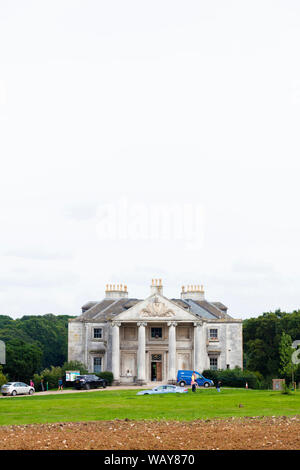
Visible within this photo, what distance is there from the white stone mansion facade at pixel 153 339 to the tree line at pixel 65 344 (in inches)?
230

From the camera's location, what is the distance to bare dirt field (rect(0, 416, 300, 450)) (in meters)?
17.2

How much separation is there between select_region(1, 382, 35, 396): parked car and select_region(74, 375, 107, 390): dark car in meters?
5.64

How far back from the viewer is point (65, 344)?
112 m

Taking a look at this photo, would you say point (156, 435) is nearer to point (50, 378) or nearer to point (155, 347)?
point (50, 378)

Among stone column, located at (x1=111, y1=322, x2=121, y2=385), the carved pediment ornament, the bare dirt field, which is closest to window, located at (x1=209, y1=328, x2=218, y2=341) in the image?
the carved pediment ornament

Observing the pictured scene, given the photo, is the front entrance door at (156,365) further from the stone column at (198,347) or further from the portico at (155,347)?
the stone column at (198,347)

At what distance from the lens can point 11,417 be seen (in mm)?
27078

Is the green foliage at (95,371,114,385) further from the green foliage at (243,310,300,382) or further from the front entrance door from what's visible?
the green foliage at (243,310,300,382)

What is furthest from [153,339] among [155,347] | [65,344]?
[65,344]

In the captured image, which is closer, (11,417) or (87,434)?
(87,434)

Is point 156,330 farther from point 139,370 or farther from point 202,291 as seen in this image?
point 202,291
